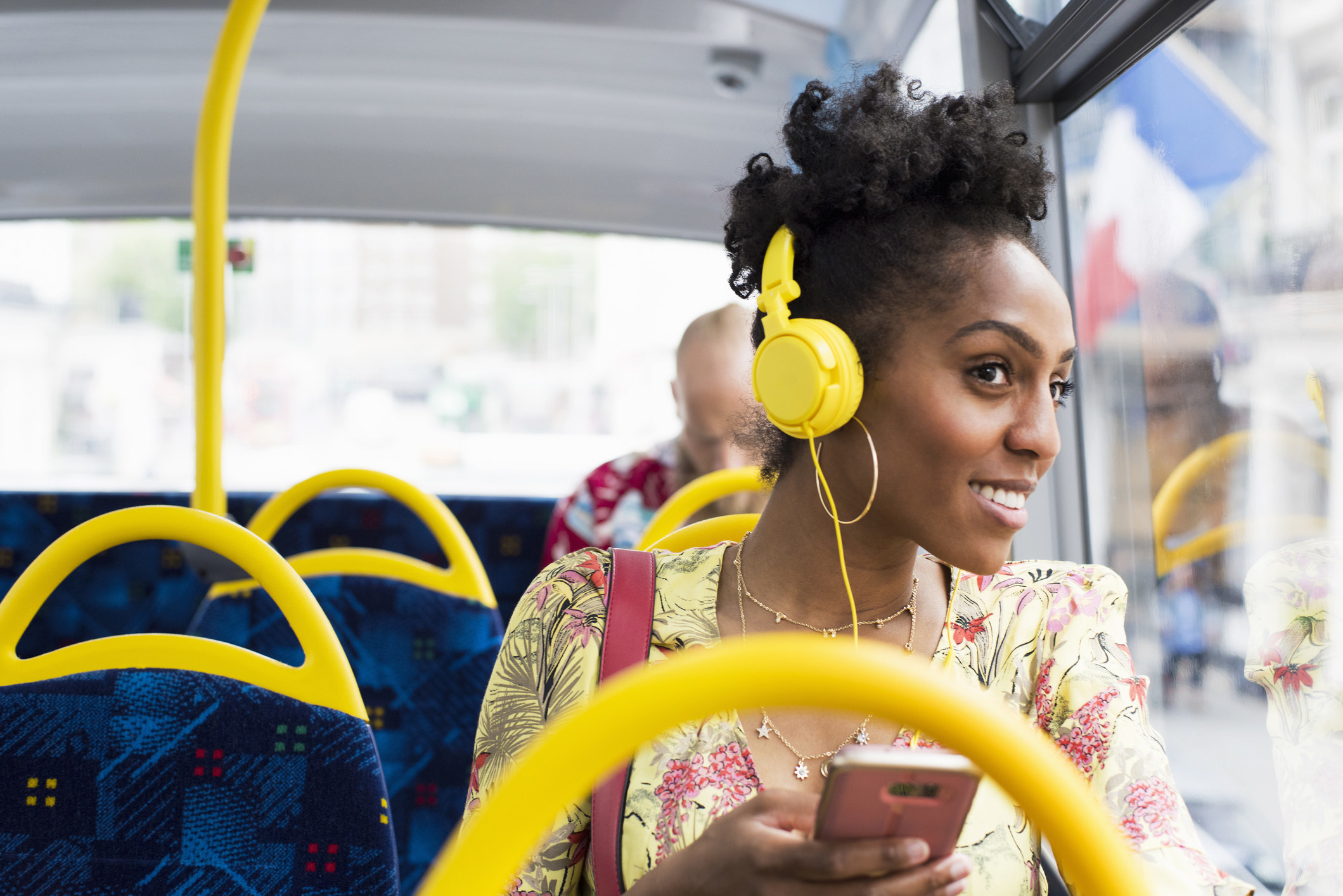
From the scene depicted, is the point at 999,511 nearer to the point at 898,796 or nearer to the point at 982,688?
the point at 982,688

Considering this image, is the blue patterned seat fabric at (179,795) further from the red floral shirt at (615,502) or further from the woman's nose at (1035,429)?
the red floral shirt at (615,502)

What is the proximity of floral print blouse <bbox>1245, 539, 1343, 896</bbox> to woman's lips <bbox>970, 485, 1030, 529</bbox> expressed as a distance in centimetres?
52

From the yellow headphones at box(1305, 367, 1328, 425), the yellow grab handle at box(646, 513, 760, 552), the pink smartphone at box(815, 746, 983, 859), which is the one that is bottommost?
the pink smartphone at box(815, 746, 983, 859)

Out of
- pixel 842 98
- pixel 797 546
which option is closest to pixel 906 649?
pixel 797 546

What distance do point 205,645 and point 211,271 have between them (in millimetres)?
924

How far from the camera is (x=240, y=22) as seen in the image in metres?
1.55

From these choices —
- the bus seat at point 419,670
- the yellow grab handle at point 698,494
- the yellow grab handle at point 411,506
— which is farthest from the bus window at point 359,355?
the yellow grab handle at point 698,494

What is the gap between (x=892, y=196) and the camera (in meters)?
0.93

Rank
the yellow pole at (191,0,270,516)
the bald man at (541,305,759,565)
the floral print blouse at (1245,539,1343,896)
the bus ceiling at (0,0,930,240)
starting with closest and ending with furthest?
the floral print blouse at (1245,539,1343,896)
the yellow pole at (191,0,270,516)
the bald man at (541,305,759,565)
the bus ceiling at (0,0,930,240)

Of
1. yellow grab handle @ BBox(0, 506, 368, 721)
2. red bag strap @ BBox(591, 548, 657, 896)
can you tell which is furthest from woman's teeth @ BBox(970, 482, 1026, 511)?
yellow grab handle @ BBox(0, 506, 368, 721)

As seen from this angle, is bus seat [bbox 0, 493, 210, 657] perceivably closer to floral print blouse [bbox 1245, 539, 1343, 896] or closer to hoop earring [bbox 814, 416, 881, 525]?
→ hoop earring [bbox 814, 416, 881, 525]

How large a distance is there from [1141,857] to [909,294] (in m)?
0.51

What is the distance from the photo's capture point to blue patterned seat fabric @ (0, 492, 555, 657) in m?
2.84

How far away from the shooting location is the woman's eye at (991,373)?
0.86m
